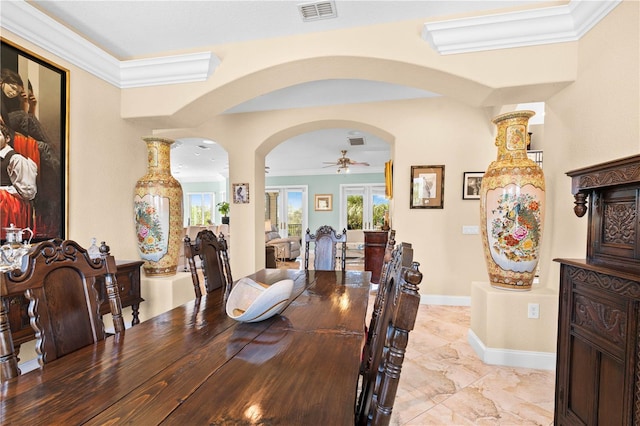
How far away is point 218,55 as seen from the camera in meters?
2.63

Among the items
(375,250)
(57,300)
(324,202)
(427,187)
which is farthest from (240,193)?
(324,202)

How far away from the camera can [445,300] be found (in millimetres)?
3902

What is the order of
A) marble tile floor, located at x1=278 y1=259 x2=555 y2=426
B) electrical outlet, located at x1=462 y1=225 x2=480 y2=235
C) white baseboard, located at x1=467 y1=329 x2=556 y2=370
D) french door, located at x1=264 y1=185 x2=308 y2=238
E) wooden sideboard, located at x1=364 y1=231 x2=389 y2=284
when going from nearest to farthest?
marble tile floor, located at x1=278 y1=259 x2=555 y2=426, white baseboard, located at x1=467 y1=329 x2=556 y2=370, electrical outlet, located at x1=462 y1=225 x2=480 y2=235, wooden sideboard, located at x1=364 y1=231 x2=389 y2=284, french door, located at x1=264 y1=185 x2=308 y2=238

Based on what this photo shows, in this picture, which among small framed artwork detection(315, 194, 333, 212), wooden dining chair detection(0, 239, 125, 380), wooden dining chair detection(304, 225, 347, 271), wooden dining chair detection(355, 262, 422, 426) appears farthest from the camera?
small framed artwork detection(315, 194, 333, 212)

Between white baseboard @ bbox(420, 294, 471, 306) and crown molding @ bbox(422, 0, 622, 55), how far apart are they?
9.41 feet

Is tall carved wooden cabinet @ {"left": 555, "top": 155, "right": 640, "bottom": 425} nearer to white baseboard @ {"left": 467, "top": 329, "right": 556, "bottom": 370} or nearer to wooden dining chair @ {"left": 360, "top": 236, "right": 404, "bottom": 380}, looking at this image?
wooden dining chair @ {"left": 360, "top": 236, "right": 404, "bottom": 380}

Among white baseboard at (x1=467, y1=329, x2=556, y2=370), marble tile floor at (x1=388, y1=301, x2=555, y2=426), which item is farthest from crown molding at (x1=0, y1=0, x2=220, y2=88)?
white baseboard at (x1=467, y1=329, x2=556, y2=370)

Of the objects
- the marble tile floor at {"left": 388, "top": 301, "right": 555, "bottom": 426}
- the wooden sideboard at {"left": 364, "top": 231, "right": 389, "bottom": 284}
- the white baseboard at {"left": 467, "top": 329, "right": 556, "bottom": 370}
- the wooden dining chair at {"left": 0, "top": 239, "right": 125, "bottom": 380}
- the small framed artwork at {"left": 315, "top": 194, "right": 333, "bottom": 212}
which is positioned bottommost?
the marble tile floor at {"left": 388, "top": 301, "right": 555, "bottom": 426}

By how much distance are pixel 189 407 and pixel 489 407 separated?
6.37 feet

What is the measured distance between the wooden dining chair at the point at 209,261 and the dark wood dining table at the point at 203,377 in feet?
1.83

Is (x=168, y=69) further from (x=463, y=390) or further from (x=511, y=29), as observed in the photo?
(x=463, y=390)

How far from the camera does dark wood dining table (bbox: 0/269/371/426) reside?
73 cm

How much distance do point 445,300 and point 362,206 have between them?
18.6 ft

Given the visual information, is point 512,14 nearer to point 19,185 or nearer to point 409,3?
point 409,3
